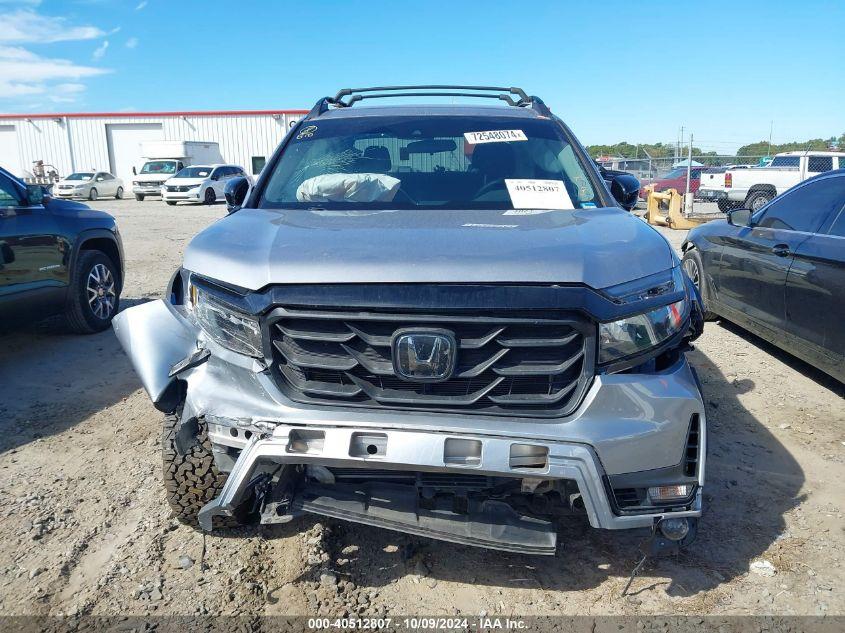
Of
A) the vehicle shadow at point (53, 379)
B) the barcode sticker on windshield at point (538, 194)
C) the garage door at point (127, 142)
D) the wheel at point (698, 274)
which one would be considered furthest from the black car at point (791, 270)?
the garage door at point (127, 142)

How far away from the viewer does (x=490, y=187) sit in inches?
131

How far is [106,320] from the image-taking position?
6332mm

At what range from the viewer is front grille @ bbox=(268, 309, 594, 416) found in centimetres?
219

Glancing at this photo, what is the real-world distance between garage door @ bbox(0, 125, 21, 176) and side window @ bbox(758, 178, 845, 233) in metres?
50.0

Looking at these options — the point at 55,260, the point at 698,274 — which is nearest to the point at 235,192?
the point at 55,260

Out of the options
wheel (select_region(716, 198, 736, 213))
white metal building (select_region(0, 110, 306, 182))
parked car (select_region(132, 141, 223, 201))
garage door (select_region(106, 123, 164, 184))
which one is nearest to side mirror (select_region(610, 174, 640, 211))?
wheel (select_region(716, 198, 736, 213))

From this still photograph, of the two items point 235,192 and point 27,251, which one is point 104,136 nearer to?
point 27,251

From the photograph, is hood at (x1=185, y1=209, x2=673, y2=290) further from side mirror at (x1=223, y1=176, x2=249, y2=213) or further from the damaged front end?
side mirror at (x1=223, y1=176, x2=249, y2=213)

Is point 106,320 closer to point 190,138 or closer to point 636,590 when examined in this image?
point 636,590

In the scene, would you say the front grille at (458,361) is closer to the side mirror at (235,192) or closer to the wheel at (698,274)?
the side mirror at (235,192)

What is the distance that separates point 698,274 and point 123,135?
45188 millimetres

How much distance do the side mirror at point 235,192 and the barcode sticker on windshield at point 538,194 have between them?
5.09ft

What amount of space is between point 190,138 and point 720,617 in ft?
151

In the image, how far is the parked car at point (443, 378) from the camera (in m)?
2.15
